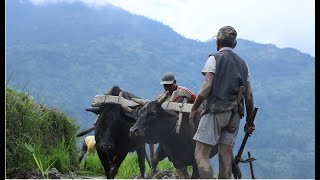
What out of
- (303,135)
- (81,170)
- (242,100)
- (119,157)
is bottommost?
(303,135)

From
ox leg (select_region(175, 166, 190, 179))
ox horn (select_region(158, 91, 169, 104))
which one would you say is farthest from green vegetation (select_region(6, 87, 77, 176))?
ox leg (select_region(175, 166, 190, 179))

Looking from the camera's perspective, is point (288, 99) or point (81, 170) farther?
point (288, 99)

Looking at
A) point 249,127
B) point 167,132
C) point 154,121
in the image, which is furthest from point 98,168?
point 249,127

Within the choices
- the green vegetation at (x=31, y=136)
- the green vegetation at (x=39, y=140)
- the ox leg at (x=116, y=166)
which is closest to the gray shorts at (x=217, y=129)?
the green vegetation at (x=39, y=140)

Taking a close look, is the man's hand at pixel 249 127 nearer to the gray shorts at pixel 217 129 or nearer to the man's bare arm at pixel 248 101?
the man's bare arm at pixel 248 101

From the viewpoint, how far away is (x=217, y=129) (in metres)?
5.75

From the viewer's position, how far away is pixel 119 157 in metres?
8.80

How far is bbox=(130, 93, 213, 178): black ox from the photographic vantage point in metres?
7.37

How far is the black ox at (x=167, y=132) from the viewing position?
7.37 metres

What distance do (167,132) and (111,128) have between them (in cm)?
123
